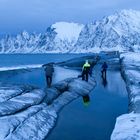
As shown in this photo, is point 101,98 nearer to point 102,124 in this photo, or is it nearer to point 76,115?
point 76,115

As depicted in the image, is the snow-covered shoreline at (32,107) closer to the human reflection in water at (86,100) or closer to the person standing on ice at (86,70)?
the human reflection in water at (86,100)

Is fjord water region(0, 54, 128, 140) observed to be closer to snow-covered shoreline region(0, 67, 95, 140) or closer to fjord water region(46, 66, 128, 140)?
fjord water region(46, 66, 128, 140)

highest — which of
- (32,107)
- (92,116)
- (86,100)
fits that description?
(32,107)

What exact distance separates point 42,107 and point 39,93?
16.4 feet

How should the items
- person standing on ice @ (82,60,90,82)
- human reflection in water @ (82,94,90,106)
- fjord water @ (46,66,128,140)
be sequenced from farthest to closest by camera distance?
person standing on ice @ (82,60,90,82) < human reflection in water @ (82,94,90,106) < fjord water @ (46,66,128,140)

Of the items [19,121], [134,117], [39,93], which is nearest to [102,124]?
[134,117]

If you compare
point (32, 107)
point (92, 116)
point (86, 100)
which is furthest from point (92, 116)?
point (86, 100)

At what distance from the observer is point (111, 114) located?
100 feet

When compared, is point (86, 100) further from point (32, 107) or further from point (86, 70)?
point (86, 70)

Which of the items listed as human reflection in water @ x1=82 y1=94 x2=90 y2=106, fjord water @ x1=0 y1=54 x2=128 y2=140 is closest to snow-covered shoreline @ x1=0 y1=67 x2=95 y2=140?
fjord water @ x1=0 y1=54 x2=128 y2=140

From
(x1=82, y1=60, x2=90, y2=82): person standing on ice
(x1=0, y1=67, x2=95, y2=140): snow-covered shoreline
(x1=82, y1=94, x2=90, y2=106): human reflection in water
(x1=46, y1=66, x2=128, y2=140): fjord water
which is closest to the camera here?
(x1=0, y1=67, x2=95, y2=140): snow-covered shoreline

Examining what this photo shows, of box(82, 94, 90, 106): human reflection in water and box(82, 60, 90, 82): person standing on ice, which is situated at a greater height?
box(82, 60, 90, 82): person standing on ice

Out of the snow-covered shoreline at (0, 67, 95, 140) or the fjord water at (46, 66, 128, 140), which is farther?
the fjord water at (46, 66, 128, 140)

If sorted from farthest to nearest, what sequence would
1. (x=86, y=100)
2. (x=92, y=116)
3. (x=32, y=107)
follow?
(x=86, y=100) → (x=32, y=107) → (x=92, y=116)
